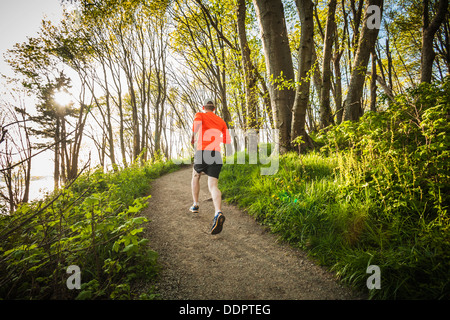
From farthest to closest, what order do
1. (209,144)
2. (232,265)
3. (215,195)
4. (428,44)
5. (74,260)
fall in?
(428,44) → (209,144) → (215,195) → (232,265) → (74,260)

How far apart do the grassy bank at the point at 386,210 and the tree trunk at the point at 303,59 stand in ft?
4.99

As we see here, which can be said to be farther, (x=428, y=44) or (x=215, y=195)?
(x=428, y=44)

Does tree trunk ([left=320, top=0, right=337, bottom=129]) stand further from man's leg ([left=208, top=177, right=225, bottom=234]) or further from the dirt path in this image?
man's leg ([left=208, top=177, right=225, bottom=234])

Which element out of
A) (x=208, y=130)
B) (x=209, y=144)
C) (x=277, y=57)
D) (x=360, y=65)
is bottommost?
(x=209, y=144)

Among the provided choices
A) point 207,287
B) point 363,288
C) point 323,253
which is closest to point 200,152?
point 207,287

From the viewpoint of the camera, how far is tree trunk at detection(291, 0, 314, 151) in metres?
4.66

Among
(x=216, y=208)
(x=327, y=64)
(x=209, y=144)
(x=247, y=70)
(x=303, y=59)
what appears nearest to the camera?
(x=216, y=208)

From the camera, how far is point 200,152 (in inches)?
A: 137

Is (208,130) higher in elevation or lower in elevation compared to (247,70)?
lower

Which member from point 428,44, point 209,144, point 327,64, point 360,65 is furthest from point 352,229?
point 428,44

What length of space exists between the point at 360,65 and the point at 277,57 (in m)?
2.36

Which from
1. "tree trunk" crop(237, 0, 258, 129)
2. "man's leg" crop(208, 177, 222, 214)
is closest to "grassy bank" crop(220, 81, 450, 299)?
"man's leg" crop(208, 177, 222, 214)

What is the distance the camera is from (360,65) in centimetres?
524

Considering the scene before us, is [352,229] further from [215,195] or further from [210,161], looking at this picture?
[210,161]
